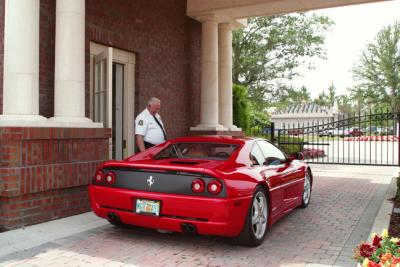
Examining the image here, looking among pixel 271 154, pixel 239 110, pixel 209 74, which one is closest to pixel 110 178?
pixel 271 154

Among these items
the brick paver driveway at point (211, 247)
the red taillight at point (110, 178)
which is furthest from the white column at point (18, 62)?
the brick paver driveway at point (211, 247)

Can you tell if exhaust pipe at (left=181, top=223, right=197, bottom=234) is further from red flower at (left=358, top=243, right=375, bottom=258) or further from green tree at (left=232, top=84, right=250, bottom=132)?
green tree at (left=232, top=84, right=250, bottom=132)

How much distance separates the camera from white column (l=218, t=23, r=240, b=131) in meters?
12.3

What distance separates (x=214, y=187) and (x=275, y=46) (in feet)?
66.8

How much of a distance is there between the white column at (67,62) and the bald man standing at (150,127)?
3.27 ft

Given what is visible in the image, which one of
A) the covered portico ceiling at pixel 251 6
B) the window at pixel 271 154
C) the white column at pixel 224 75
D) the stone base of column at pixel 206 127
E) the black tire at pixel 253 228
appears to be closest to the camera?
the black tire at pixel 253 228

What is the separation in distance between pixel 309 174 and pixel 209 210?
145 inches

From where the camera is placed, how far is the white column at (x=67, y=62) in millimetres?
6320

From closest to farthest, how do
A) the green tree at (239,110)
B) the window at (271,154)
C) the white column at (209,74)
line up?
the window at (271,154) < the white column at (209,74) < the green tree at (239,110)

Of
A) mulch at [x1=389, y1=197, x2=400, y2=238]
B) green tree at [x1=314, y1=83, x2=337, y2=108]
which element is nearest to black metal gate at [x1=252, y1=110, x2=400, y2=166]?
mulch at [x1=389, y1=197, x2=400, y2=238]

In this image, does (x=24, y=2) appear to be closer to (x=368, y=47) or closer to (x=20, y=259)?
(x=20, y=259)

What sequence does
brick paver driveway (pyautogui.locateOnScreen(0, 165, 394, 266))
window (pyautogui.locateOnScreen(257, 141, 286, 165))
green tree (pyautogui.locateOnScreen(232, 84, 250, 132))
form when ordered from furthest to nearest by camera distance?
green tree (pyautogui.locateOnScreen(232, 84, 250, 132))
window (pyautogui.locateOnScreen(257, 141, 286, 165))
brick paver driveway (pyautogui.locateOnScreen(0, 165, 394, 266))

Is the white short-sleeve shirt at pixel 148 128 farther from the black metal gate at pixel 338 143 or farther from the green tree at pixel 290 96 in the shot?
→ the green tree at pixel 290 96

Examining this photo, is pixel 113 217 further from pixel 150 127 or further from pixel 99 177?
pixel 150 127
